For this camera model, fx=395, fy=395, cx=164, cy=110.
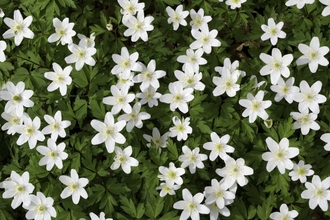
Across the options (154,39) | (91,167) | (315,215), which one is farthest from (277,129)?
(91,167)

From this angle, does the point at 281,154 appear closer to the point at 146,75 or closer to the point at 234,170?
the point at 234,170

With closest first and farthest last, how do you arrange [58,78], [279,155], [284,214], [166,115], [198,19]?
[279,155] → [284,214] → [58,78] → [166,115] → [198,19]

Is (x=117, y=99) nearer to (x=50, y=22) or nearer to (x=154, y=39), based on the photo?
(x=154, y=39)

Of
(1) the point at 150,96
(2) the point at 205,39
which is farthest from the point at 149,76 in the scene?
(2) the point at 205,39

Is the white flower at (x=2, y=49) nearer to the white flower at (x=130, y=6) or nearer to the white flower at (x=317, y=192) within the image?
the white flower at (x=130, y=6)

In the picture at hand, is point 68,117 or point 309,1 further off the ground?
point 309,1
